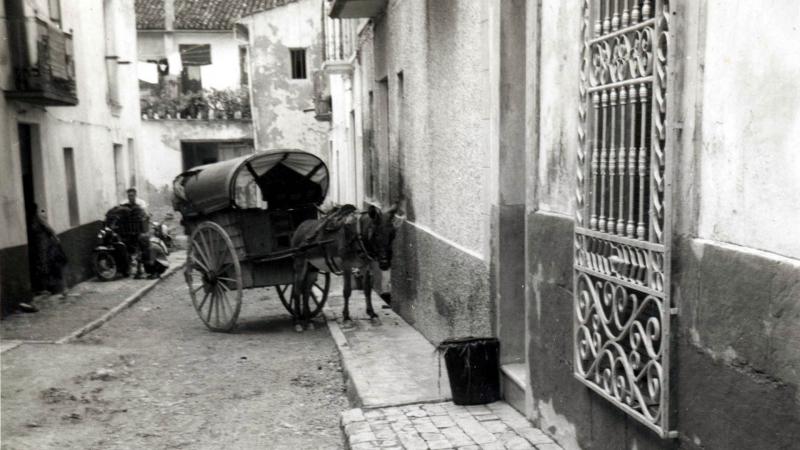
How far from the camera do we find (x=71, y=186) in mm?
14773

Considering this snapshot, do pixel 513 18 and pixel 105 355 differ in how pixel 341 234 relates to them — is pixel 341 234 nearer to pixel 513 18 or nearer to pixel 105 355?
pixel 105 355

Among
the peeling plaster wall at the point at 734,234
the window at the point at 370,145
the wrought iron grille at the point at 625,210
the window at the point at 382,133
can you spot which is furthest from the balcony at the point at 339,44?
the peeling plaster wall at the point at 734,234

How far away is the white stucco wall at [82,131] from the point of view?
11.4 meters

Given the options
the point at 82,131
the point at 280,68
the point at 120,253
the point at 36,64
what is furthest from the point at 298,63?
the point at 36,64

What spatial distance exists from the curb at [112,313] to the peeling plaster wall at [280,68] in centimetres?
1601

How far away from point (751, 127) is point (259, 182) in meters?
8.11

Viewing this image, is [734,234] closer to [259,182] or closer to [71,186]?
[259,182]

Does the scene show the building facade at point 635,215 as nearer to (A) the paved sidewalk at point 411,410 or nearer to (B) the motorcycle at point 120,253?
(A) the paved sidewalk at point 411,410

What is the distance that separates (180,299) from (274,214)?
391 centimetres

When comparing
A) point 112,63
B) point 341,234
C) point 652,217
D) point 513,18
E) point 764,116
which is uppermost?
point 112,63

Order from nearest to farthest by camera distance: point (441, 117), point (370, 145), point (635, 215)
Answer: point (635, 215)
point (441, 117)
point (370, 145)

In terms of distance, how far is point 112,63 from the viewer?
18.5 meters

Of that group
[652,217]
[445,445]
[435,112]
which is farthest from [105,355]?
[652,217]

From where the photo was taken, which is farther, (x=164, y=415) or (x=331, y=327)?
(x=331, y=327)
